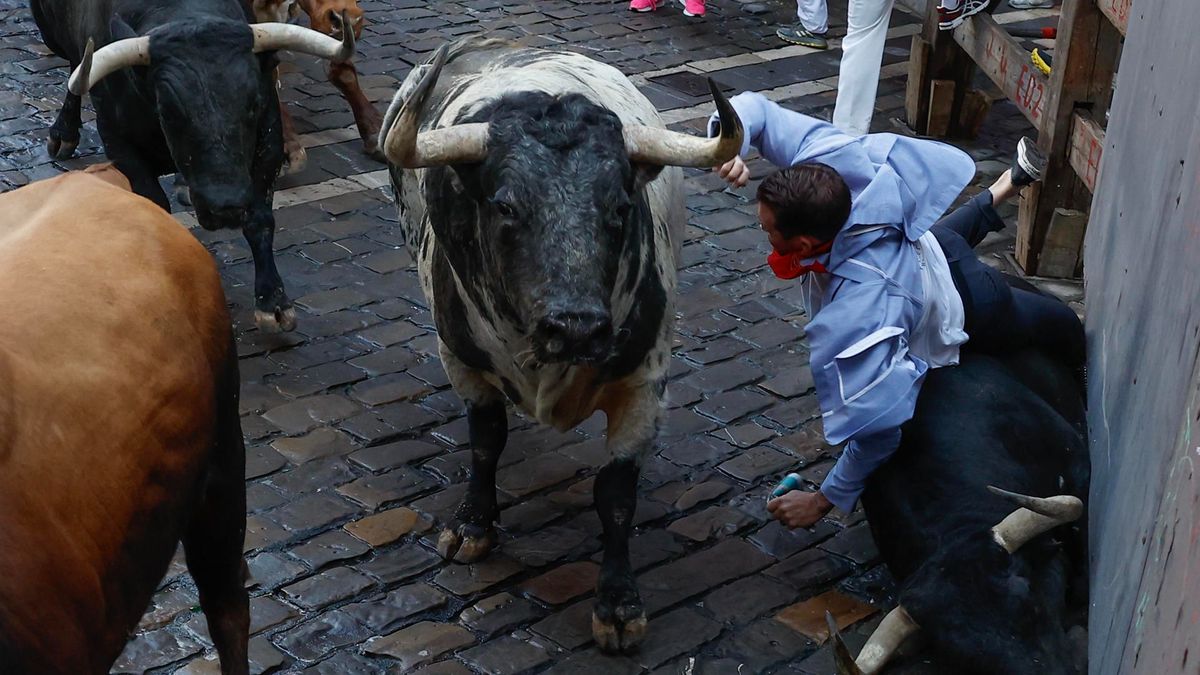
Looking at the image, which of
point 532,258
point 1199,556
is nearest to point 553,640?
point 532,258

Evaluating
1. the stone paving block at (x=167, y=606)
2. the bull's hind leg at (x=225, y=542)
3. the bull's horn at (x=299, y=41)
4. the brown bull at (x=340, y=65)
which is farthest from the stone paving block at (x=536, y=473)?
the brown bull at (x=340, y=65)

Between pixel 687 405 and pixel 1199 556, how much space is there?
10.6ft

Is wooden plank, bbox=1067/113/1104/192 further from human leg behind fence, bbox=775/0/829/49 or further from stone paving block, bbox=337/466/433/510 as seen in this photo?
human leg behind fence, bbox=775/0/829/49

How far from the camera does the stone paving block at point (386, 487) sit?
528 cm

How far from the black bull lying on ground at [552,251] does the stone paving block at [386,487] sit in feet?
1.38

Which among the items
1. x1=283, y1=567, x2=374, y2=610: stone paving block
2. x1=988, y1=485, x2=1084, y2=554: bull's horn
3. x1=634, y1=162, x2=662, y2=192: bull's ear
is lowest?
x1=283, y1=567, x2=374, y2=610: stone paving block

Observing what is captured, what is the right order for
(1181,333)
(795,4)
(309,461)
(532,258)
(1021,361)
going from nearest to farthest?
(1181,333) < (532,258) < (1021,361) < (309,461) < (795,4)

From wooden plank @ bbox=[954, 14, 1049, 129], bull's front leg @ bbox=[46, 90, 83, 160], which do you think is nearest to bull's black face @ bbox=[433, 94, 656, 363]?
wooden plank @ bbox=[954, 14, 1049, 129]

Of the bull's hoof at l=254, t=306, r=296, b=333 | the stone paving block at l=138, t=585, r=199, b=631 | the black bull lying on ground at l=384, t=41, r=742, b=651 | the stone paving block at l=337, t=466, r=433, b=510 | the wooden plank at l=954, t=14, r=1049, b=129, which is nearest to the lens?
the black bull lying on ground at l=384, t=41, r=742, b=651

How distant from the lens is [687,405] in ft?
19.3

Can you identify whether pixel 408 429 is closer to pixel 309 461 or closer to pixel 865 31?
pixel 309 461

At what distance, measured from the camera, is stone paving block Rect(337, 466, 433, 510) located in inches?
208

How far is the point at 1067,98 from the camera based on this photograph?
22.6 ft

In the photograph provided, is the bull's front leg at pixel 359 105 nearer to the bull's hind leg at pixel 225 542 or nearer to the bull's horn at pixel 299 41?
the bull's horn at pixel 299 41
